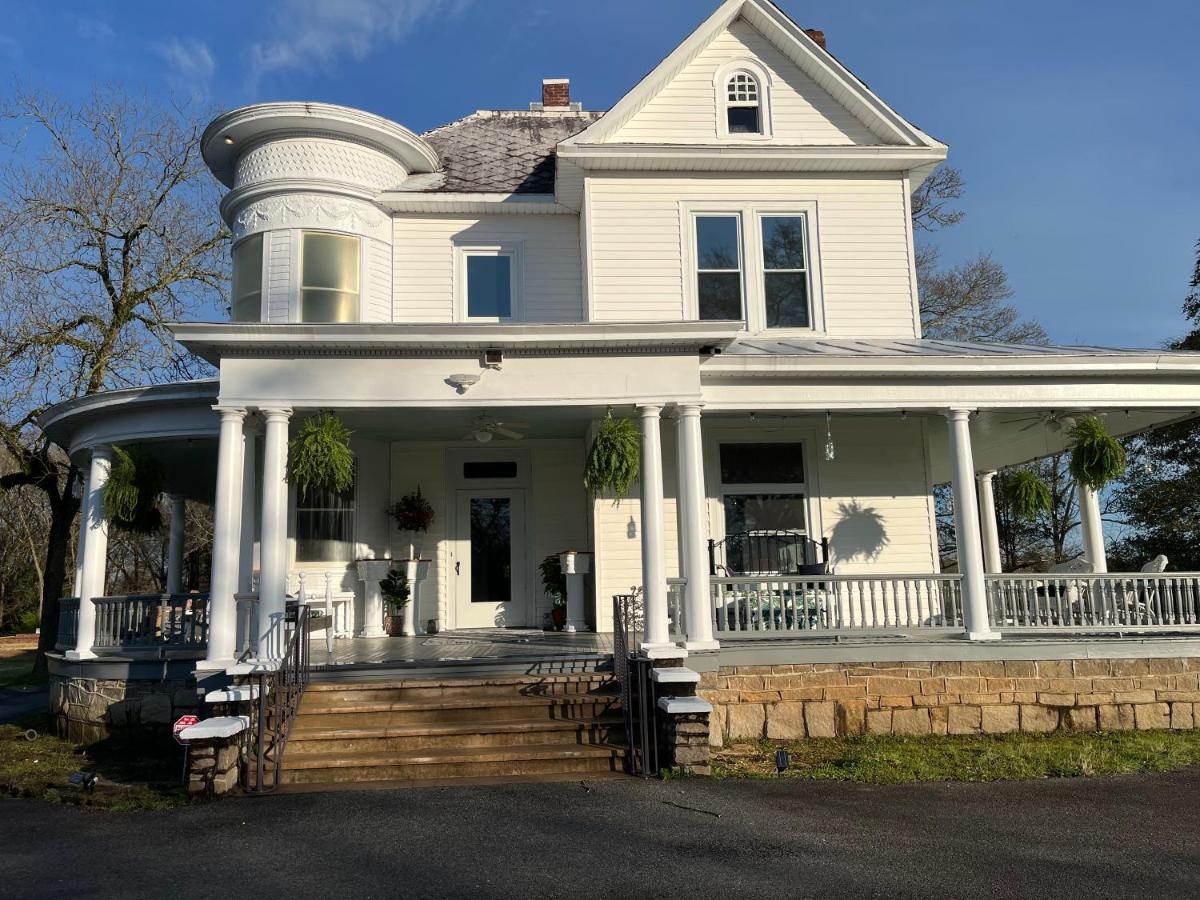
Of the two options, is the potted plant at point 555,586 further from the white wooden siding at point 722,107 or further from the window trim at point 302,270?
the white wooden siding at point 722,107

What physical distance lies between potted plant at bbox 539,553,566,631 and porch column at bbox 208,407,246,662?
4221mm

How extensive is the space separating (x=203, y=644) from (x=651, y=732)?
5103 millimetres

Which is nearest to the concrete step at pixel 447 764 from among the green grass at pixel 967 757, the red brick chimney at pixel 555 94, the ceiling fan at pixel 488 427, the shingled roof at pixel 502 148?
the green grass at pixel 967 757

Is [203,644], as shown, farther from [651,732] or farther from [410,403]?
[651,732]

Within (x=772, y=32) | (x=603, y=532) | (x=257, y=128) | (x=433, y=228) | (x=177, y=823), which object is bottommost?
(x=177, y=823)

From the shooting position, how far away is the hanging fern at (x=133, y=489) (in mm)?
10164

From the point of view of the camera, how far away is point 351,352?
8.81 meters

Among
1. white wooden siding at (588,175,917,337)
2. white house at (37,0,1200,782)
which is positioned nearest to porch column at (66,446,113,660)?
white house at (37,0,1200,782)

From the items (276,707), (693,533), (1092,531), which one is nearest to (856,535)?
(1092,531)

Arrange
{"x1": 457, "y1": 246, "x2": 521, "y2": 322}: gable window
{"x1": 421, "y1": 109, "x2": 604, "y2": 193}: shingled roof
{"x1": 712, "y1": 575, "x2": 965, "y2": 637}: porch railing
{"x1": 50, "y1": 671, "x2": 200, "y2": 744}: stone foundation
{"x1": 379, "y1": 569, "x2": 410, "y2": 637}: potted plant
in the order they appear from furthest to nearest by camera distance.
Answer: {"x1": 421, "y1": 109, "x2": 604, "y2": 193}: shingled roof
{"x1": 457, "y1": 246, "x2": 521, "y2": 322}: gable window
{"x1": 379, "y1": 569, "x2": 410, "y2": 637}: potted plant
{"x1": 50, "y1": 671, "x2": 200, "y2": 744}: stone foundation
{"x1": 712, "y1": 575, "x2": 965, "y2": 637}: porch railing

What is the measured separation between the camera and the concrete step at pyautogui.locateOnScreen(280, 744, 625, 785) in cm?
727

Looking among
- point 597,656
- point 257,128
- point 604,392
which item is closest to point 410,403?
point 604,392

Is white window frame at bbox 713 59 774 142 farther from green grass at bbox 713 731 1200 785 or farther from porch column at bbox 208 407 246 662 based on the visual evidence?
green grass at bbox 713 731 1200 785

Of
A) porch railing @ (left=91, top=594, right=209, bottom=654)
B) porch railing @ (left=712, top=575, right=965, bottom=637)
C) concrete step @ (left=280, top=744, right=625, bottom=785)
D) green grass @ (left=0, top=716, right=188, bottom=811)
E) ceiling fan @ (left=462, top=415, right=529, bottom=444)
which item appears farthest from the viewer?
ceiling fan @ (left=462, top=415, right=529, bottom=444)
